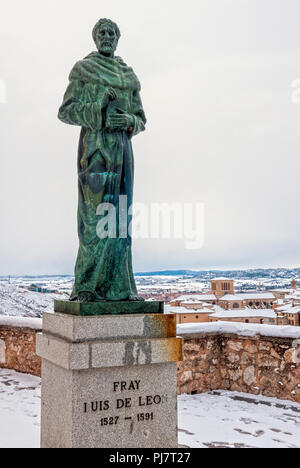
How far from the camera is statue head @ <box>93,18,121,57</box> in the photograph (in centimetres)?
Answer: 362

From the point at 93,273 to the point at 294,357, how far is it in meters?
3.50

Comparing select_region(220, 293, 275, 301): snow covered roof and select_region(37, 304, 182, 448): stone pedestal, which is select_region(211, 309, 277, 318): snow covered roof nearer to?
select_region(220, 293, 275, 301): snow covered roof

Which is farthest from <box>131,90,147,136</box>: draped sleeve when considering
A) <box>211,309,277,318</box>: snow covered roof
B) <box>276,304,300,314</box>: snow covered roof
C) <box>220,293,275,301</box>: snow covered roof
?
<box>211,309,277,318</box>: snow covered roof

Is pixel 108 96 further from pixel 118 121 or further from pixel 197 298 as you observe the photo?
pixel 197 298

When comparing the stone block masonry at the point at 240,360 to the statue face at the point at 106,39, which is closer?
the statue face at the point at 106,39

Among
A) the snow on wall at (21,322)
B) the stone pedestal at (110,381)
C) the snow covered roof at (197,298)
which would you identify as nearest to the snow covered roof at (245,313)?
the snow covered roof at (197,298)

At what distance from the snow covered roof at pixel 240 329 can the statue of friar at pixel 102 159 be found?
10.0 ft

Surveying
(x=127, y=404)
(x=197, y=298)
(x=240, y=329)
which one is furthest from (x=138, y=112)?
(x=197, y=298)

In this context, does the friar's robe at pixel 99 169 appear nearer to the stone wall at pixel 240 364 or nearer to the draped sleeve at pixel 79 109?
the draped sleeve at pixel 79 109

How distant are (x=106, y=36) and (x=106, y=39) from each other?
2cm

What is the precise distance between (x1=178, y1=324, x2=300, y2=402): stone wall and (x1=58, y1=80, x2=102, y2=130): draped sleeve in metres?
3.80

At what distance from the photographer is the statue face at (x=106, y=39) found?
3.62 m

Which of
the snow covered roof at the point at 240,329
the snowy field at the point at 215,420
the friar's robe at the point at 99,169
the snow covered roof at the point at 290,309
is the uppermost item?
the friar's robe at the point at 99,169

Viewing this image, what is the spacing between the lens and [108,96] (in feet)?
11.4
